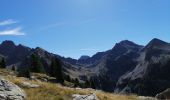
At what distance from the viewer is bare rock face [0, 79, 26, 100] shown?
76.4 feet

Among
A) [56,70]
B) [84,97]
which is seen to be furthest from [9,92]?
[56,70]

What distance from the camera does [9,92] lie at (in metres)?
24.1

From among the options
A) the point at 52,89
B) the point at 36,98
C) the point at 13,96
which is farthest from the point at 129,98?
the point at 13,96

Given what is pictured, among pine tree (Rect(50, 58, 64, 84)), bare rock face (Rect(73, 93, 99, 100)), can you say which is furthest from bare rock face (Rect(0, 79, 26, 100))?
pine tree (Rect(50, 58, 64, 84))

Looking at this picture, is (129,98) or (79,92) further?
(129,98)

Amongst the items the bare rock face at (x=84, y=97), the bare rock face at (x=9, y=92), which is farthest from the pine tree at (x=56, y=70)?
the bare rock face at (x=9, y=92)

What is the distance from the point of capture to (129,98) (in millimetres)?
32125

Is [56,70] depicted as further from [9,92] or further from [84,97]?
[9,92]

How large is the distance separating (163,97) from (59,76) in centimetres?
9808

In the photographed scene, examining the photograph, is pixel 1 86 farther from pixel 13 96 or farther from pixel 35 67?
pixel 35 67

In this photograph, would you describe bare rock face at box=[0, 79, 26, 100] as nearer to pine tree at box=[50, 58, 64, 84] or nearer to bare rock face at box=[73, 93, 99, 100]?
bare rock face at box=[73, 93, 99, 100]

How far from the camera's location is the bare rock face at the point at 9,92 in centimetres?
2328

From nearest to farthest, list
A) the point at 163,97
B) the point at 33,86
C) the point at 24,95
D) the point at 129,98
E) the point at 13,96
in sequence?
the point at 13,96 < the point at 24,95 < the point at 33,86 < the point at 129,98 < the point at 163,97

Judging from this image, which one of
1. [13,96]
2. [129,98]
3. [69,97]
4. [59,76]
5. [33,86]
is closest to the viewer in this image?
[13,96]
